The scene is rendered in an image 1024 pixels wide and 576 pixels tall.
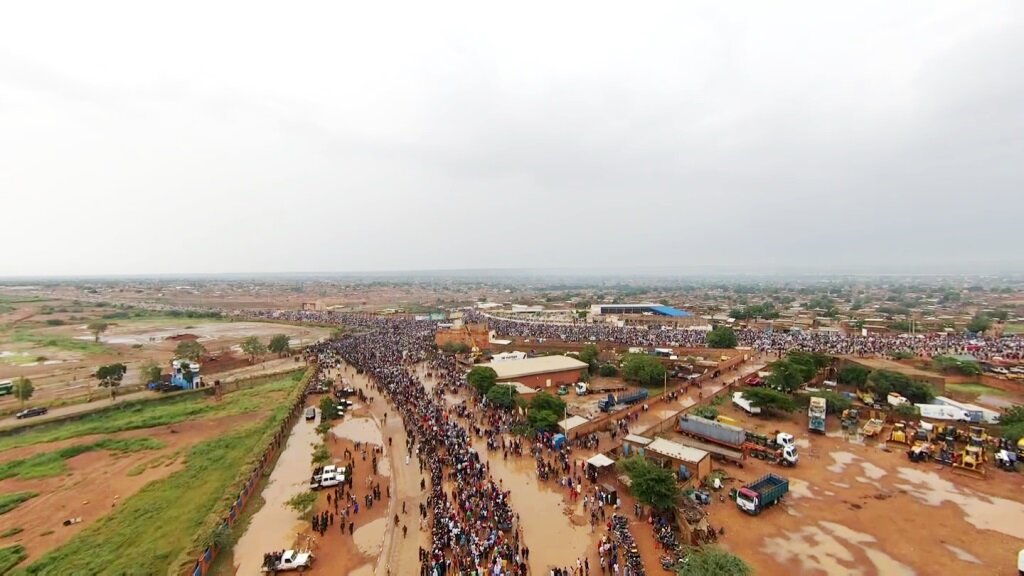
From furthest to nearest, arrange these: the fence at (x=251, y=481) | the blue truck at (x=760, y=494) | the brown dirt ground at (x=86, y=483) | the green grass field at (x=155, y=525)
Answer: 1. the brown dirt ground at (x=86, y=483)
2. the blue truck at (x=760, y=494)
3. the green grass field at (x=155, y=525)
4. the fence at (x=251, y=481)

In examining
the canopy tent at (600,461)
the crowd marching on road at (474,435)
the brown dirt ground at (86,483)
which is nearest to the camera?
the crowd marching on road at (474,435)

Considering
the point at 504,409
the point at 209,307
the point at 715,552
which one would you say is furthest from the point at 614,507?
the point at 209,307

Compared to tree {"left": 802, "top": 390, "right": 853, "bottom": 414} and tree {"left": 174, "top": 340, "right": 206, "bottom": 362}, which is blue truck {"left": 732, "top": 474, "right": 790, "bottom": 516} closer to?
tree {"left": 802, "top": 390, "right": 853, "bottom": 414}

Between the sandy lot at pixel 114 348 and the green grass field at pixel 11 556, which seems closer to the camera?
the green grass field at pixel 11 556

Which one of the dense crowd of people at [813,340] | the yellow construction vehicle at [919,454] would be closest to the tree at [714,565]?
the yellow construction vehicle at [919,454]

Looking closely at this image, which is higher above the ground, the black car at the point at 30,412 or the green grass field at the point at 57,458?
the black car at the point at 30,412

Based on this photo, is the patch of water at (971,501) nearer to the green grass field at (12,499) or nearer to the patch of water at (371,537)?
the patch of water at (371,537)
